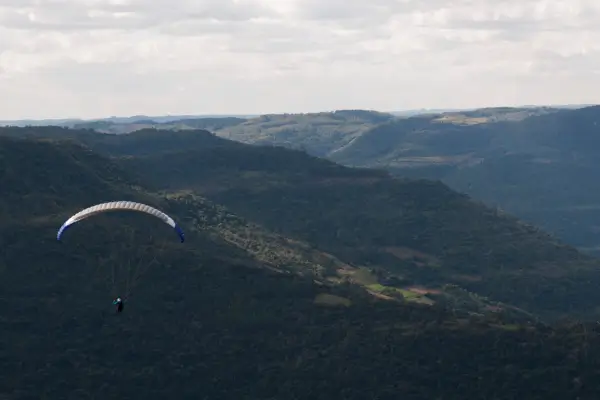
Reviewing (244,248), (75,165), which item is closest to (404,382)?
(244,248)

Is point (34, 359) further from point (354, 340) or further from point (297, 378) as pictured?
point (354, 340)

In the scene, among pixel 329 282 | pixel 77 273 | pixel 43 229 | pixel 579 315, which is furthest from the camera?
pixel 579 315

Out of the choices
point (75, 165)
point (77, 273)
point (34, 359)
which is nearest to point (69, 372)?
point (34, 359)

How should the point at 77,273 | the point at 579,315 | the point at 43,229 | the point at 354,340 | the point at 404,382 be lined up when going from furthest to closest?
the point at 579,315 → the point at 43,229 → the point at 77,273 → the point at 354,340 → the point at 404,382

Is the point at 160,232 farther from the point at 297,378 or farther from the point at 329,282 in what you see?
the point at 297,378

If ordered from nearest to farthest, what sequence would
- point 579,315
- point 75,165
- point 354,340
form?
1. point 354,340
2. point 75,165
3. point 579,315

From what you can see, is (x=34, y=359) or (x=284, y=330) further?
(x=284, y=330)

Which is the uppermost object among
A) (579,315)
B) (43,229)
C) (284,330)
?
(43,229)

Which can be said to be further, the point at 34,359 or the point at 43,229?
the point at 43,229

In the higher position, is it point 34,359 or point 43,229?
point 43,229
